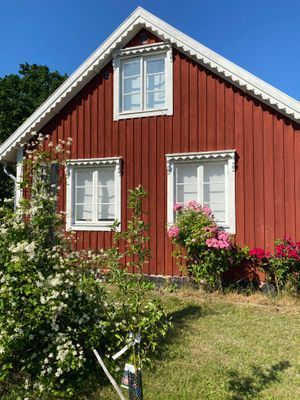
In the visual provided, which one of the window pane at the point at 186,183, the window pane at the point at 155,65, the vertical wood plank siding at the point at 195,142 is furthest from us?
the window pane at the point at 155,65

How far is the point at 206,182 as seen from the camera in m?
9.27

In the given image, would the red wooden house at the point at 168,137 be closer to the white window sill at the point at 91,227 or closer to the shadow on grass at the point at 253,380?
the white window sill at the point at 91,227

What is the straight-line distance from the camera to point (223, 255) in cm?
828

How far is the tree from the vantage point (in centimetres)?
3366

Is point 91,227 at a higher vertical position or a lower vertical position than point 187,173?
lower

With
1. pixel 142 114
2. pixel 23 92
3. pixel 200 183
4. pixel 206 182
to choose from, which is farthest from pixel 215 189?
pixel 23 92

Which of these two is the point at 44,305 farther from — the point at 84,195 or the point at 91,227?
the point at 84,195

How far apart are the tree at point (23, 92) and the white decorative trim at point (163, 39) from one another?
2152 cm

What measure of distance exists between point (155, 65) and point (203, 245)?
4674mm

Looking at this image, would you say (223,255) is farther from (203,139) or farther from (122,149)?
(122,149)

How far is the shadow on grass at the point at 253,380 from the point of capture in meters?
4.11

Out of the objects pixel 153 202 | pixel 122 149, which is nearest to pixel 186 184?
pixel 153 202

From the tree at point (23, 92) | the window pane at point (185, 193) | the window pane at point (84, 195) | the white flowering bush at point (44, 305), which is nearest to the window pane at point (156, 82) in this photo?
the window pane at point (185, 193)

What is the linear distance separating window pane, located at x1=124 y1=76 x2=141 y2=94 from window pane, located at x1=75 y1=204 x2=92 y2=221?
3149 millimetres
